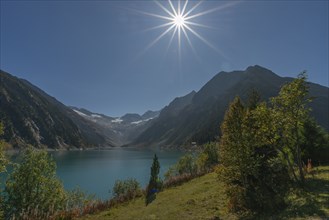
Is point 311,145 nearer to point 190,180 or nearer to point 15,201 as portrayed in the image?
point 190,180

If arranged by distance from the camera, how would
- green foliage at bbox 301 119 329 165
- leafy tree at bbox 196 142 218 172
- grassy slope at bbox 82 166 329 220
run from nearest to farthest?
grassy slope at bbox 82 166 329 220 < green foliage at bbox 301 119 329 165 < leafy tree at bbox 196 142 218 172

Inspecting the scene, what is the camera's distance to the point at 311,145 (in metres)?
36.9

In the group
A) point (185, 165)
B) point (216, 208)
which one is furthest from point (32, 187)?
point (185, 165)

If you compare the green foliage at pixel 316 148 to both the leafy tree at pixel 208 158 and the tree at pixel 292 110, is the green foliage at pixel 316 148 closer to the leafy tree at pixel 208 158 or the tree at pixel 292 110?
the tree at pixel 292 110

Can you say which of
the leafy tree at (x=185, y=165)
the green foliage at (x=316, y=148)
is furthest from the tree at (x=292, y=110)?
the leafy tree at (x=185, y=165)

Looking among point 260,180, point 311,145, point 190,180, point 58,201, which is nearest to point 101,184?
point 190,180

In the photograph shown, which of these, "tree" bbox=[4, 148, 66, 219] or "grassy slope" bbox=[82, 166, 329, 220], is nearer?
"grassy slope" bbox=[82, 166, 329, 220]

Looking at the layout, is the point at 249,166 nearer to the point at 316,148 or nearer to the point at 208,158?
the point at 316,148

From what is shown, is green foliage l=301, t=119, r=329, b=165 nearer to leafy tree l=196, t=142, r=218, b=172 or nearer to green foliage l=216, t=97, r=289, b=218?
green foliage l=216, t=97, r=289, b=218

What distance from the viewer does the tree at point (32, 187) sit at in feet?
78.2

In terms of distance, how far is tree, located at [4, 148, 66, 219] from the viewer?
23.8m

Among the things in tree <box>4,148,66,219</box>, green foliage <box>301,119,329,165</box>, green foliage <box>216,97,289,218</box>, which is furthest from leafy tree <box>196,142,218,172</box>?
tree <box>4,148,66,219</box>

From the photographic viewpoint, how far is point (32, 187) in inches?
973

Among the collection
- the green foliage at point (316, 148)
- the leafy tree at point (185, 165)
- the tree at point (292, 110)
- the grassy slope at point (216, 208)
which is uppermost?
the tree at point (292, 110)
